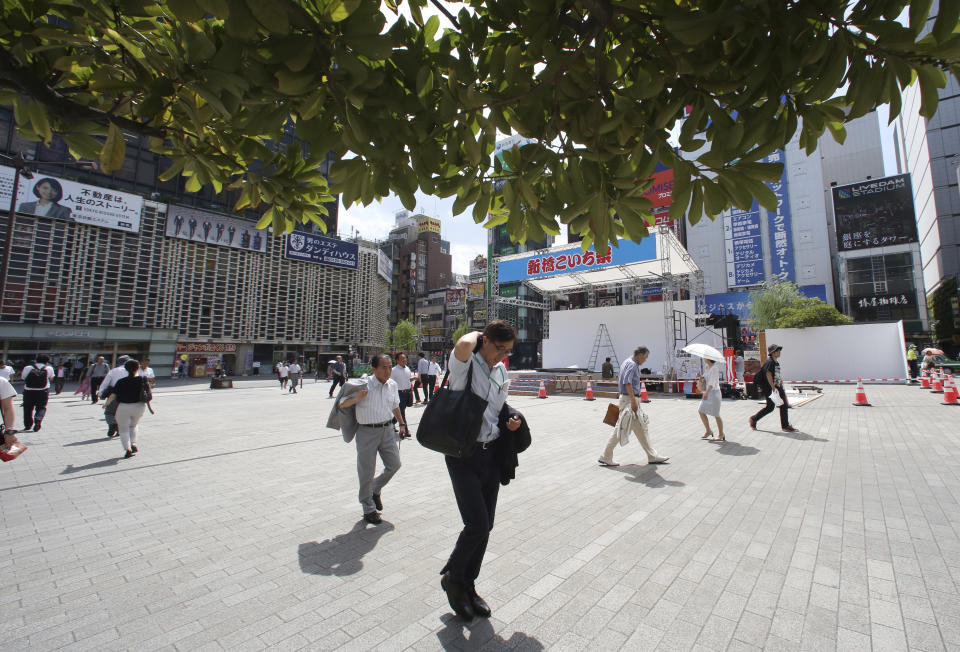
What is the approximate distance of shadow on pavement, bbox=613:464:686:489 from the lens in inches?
207

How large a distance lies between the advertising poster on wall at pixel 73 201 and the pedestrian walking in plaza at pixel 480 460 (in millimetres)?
39437

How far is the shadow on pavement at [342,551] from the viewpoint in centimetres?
317

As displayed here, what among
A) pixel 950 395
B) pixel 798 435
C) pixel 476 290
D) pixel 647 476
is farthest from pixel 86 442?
pixel 476 290

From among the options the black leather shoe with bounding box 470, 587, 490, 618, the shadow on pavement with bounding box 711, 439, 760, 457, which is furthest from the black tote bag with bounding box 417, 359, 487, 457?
the shadow on pavement with bounding box 711, 439, 760, 457

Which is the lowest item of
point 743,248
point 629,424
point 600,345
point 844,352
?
point 629,424

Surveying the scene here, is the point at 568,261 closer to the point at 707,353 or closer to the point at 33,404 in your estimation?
the point at 707,353

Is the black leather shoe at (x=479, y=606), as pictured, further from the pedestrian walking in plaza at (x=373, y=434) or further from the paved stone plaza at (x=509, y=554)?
the pedestrian walking in plaza at (x=373, y=434)

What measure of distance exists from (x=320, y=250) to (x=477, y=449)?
44862mm

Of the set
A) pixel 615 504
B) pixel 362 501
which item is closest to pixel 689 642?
pixel 615 504

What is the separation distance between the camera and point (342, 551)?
3467 millimetres

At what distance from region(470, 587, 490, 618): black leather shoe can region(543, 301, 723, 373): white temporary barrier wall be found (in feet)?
66.9

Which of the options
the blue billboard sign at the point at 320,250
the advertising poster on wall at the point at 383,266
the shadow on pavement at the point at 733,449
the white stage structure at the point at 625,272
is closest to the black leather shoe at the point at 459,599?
the shadow on pavement at the point at 733,449

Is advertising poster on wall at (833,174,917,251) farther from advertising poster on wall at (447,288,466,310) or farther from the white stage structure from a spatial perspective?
advertising poster on wall at (447,288,466,310)

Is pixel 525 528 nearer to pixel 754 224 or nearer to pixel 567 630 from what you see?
pixel 567 630
